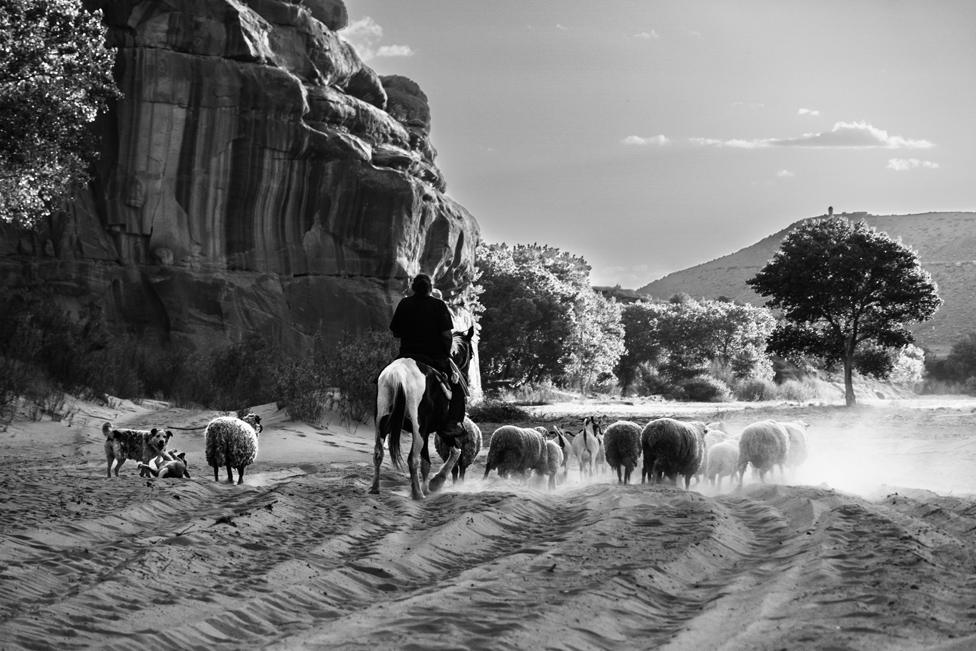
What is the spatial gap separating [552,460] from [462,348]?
A: 2228 millimetres

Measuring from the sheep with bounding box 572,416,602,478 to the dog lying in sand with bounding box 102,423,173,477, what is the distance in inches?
270

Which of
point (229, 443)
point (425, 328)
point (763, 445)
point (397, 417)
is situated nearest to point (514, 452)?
point (425, 328)

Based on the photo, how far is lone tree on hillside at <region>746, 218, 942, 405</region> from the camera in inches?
1511

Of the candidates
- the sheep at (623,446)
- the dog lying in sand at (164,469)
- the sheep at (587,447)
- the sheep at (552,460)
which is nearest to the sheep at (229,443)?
the dog lying in sand at (164,469)

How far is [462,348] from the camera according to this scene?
14258 mm

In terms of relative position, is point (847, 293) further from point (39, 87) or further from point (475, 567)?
point (475, 567)

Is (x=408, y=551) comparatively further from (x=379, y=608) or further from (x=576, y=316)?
(x=576, y=316)

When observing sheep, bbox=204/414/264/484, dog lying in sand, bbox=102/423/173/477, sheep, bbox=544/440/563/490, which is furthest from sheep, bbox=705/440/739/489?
dog lying in sand, bbox=102/423/173/477

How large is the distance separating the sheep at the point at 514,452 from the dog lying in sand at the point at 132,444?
4.55 meters

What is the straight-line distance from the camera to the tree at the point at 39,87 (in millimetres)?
22047

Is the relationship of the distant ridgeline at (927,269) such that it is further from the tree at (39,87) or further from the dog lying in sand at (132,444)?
the dog lying in sand at (132,444)

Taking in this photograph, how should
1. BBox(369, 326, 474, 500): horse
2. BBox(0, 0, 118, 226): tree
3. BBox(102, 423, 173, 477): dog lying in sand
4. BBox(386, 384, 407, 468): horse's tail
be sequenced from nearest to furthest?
→ BBox(369, 326, 474, 500): horse → BBox(386, 384, 407, 468): horse's tail → BBox(102, 423, 173, 477): dog lying in sand → BBox(0, 0, 118, 226): tree

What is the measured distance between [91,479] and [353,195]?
29.5 m

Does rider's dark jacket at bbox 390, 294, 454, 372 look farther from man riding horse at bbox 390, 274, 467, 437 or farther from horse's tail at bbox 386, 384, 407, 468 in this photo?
horse's tail at bbox 386, 384, 407, 468
